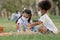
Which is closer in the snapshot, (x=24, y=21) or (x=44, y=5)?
(x=44, y=5)

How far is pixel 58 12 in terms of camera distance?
4950cm

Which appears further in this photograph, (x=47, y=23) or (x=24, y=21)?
(x=24, y=21)

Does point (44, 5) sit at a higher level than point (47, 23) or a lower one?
higher

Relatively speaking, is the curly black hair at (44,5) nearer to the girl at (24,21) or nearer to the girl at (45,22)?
the girl at (45,22)

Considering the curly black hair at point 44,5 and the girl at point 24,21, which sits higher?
the curly black hair at point 44,5

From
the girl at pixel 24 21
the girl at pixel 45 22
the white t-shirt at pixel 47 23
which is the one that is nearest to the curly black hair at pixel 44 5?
the girl at pixel 45 22

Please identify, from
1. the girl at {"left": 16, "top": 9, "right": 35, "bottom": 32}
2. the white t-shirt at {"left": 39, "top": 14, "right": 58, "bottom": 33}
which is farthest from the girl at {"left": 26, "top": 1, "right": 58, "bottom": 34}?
the girl at {"left": 16, "top": 9, "right": 35, "bottom": 32}

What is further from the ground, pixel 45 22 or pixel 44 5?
pixel 44 5

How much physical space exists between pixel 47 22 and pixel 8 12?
4322 cm

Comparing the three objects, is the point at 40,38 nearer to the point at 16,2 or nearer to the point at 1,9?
the point at 16,2

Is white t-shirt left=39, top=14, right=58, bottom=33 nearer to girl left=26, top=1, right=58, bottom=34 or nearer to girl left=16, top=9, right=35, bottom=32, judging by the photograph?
girl left=26, top=1, right=58, bottom=34

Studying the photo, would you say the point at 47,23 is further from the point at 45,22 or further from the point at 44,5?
the point at 44,5

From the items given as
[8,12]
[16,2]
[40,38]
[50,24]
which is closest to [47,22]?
[50,24]

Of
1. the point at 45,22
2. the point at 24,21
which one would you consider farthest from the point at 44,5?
the point at 24,21
